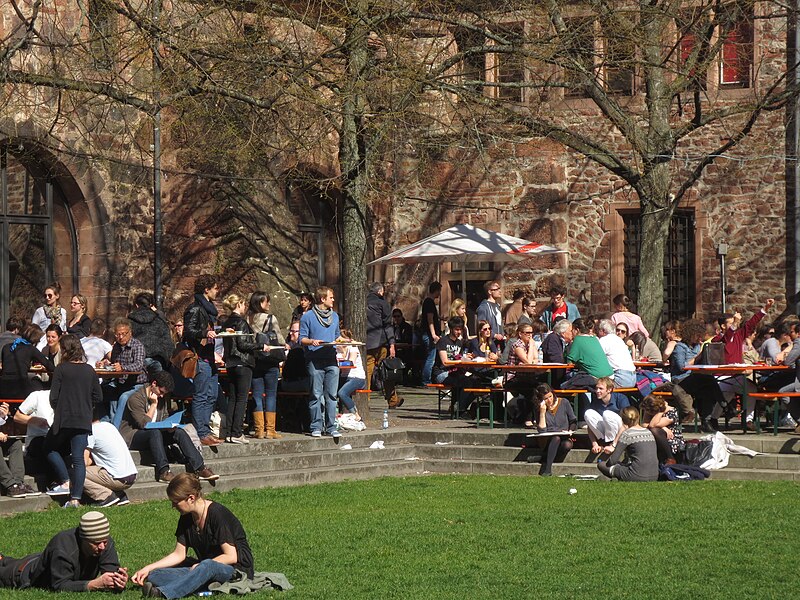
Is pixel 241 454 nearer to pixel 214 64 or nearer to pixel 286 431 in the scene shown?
pixel 286 431

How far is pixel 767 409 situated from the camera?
1650 cm

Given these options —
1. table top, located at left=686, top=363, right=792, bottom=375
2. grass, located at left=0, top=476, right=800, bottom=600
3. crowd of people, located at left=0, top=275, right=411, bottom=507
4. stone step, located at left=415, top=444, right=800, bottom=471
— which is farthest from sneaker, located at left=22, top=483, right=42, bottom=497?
table top, located at left=686, top=363, right=792, bottom=375

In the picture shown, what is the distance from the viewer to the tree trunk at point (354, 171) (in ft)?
52.6

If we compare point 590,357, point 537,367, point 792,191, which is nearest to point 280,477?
point 537,367

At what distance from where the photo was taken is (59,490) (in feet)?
41.2

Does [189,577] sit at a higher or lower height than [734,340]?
lower

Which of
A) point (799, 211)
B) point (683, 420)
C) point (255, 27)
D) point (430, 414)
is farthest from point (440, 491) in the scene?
point (799, 211)

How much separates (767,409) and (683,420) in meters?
1.61

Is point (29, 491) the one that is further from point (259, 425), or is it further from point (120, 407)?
point (259, 425)

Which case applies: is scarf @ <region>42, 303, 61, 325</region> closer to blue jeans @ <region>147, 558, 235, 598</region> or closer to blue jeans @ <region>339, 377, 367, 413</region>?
blue jeans @ <region>339, 377, 367, 413</region>

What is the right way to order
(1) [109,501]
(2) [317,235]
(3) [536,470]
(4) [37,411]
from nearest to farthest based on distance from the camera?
1. (1) [109,501]
2. (4) [37,411]
3. (3) [536,470]
4. (2) [317,235]

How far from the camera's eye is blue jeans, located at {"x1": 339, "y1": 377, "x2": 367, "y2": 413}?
16.5 meters

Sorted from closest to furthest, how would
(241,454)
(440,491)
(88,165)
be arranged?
(440,491) < (241,454) < (88,165)

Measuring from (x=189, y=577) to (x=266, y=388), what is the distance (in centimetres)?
677
